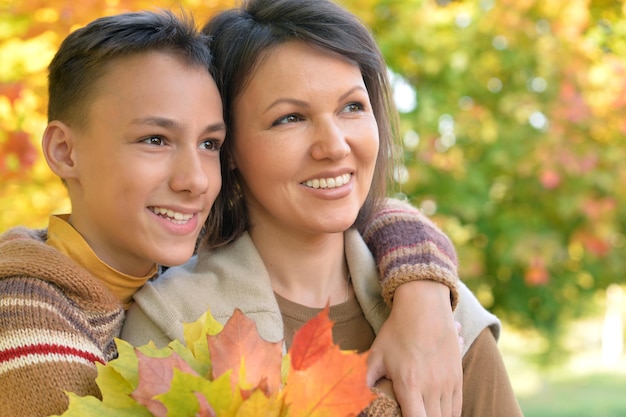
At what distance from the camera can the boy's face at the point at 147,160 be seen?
67.5 inches

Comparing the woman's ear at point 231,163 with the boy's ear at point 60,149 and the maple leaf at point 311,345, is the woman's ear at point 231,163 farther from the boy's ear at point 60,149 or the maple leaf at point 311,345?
the maple leaf at point 311,345

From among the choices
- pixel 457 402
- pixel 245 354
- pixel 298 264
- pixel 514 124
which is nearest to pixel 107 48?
pixel 298 264

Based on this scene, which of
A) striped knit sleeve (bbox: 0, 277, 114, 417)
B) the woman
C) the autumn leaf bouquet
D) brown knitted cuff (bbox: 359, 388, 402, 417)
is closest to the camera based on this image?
the autumn leaf bouquet

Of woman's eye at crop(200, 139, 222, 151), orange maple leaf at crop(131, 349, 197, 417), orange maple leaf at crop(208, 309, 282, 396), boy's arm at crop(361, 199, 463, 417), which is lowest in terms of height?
orange maple leaf at crop(131, 349, 197, 417)

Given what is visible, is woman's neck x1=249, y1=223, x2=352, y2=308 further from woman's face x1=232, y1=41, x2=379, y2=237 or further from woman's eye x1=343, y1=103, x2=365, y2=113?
woman's eye x1=343, y1=103, x2=365, y2=113

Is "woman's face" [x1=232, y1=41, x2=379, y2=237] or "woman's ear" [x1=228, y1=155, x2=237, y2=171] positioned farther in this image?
"woman's ear" [x1=228, y1=155, x2=237, y2=171]

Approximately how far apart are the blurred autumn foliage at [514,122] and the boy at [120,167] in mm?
2215

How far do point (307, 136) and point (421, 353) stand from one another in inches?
19.6

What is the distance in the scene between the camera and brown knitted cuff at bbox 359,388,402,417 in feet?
5.23

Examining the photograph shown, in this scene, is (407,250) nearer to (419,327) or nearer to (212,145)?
(419,327)

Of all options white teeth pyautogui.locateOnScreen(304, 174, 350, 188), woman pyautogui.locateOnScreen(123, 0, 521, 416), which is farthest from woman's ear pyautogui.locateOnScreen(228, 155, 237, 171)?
white teeth pyautogui.locateOnScreen(304, 174, 350, 188)

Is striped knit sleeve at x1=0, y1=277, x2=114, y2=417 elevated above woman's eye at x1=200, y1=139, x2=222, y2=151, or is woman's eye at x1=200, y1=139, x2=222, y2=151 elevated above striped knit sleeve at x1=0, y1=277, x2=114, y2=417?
woman's eye at x1=200, y1=139, x2=222, y2=151

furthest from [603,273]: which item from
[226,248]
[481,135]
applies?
[226,248]

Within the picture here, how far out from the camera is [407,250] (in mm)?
1954
